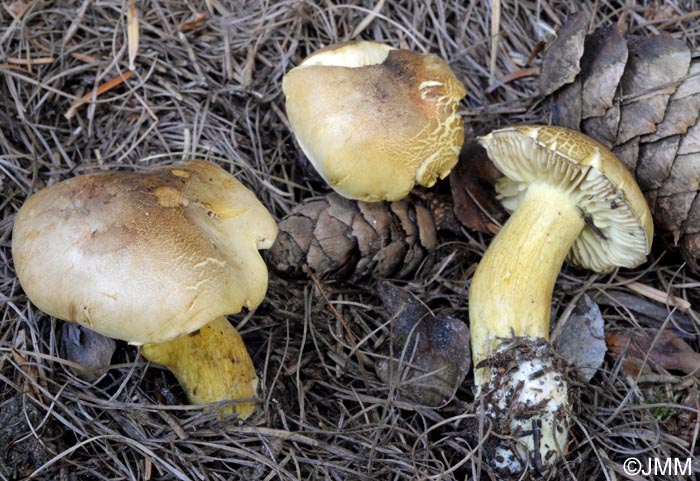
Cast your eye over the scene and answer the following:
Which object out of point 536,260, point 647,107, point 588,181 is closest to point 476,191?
point 536,260

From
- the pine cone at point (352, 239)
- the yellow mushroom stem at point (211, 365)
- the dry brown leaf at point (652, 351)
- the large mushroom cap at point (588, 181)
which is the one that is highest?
the large mushroom cap at point (588, 181)

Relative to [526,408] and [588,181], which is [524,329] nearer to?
[526,408]

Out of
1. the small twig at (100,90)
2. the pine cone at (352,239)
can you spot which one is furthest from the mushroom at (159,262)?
the small twig at (100,90)

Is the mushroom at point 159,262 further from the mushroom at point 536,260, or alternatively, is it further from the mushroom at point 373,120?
the mushroom at point 536,260

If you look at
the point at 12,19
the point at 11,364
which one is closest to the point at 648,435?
the point at 11,364

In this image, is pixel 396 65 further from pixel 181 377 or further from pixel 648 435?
pixel 648 435

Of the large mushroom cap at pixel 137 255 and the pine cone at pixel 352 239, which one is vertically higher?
the large mushroom cap at pixel 137 255
